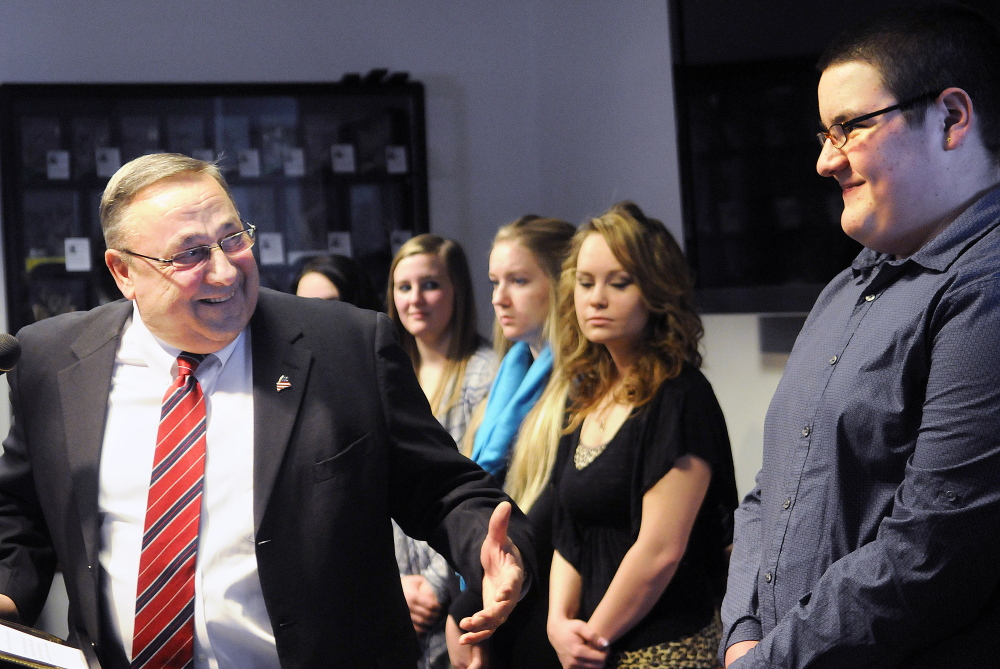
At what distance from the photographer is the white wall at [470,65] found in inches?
155

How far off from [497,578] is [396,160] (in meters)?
3.49

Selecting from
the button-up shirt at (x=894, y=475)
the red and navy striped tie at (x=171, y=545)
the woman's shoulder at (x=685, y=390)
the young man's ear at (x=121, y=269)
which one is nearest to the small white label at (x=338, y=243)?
the woman's shoulder at (x=685, y=390)

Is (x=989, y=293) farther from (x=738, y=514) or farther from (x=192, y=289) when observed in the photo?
(x=192, y=289)

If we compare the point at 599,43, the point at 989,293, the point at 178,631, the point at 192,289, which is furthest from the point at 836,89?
the point at 599,43

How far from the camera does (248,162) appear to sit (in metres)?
4.55

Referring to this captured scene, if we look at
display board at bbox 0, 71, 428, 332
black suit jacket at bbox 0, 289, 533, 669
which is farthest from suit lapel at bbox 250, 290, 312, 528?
display board at bbox 0, 71, 428, 332

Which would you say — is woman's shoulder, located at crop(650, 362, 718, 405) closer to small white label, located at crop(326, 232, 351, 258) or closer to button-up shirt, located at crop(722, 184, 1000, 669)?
button-up shirt, located at crop(722, 184, 1000, 669)

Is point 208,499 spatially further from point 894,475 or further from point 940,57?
point 940,57

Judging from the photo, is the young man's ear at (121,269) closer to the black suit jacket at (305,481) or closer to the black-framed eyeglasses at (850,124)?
the black suit jacket at (305,481)

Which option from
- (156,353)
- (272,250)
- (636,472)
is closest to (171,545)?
(156,353)

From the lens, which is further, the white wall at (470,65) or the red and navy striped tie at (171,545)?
the white wall at (470,65)

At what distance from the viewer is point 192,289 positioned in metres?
1.64

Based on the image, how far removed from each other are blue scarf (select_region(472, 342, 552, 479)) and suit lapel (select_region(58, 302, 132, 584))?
110 cm

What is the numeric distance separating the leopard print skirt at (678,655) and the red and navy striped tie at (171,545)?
36.3 inches
